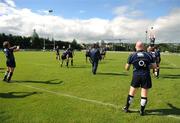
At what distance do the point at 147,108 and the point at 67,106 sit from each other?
2678mm

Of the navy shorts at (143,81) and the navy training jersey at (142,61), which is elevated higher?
the navy training jersey at (142,61)

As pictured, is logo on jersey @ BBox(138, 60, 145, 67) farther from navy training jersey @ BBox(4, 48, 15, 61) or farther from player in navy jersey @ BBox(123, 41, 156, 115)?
navy training jersey @ BBox(4, 48, 15, 61)

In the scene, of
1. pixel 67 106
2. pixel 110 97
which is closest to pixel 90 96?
pixel 110 97

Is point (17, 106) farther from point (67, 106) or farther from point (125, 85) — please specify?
point (125, 85)

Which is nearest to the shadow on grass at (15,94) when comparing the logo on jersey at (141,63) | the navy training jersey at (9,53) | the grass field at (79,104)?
the grass field at (79,104)

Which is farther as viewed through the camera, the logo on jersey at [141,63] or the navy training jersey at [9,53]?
the navy training jersey at [9,53]

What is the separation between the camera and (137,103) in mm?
10867

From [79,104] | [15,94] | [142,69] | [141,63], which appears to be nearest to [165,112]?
[142,69]

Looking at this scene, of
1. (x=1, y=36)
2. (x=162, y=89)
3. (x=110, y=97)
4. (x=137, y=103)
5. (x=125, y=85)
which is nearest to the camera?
(x=137, y=103)

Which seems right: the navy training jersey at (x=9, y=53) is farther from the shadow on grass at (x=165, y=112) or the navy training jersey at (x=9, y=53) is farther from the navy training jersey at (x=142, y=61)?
the shadow on grass at (x=165, y=112)

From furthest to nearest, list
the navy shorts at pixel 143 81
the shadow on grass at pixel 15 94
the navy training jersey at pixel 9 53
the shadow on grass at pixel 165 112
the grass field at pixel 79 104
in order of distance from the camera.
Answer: the navy training jersey at pixel 9 53
the shadow on grass at pixel 15 94
the shadow on grass at pixel 165 112
the navy shorts at pixel 143 81
the grass field at pixel 79 104

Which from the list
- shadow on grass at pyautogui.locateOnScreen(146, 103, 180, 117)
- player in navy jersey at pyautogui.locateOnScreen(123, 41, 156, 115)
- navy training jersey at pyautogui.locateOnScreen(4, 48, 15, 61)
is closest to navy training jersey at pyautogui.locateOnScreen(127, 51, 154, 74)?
player in navy jersey at pyautogui.locateOnScreen(123, 41, 156, 115)

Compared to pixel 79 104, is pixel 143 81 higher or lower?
higher

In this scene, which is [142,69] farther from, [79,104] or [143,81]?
[79,104]
